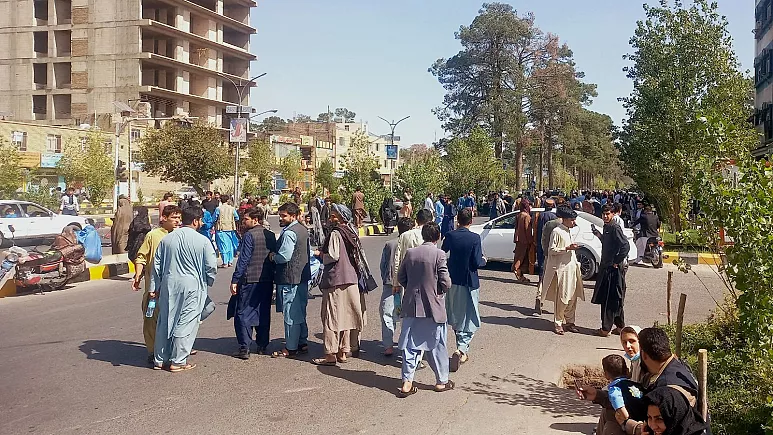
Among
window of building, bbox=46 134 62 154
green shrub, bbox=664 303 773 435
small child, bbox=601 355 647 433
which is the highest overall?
window of building, bbox=46 134 62 154

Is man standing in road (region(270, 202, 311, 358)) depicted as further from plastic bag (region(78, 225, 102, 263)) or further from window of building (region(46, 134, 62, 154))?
window of building (region(46, 134, 62, 154))

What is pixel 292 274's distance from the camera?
7719 mm

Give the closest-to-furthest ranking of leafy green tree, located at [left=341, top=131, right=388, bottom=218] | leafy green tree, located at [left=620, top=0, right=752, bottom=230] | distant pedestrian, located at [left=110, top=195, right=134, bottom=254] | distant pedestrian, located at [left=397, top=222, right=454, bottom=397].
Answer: distant pedestrian, located at [left=397, top=222, right=454, bottom=397], distant pedestrian, located at [left=110, top=195, right=134, bottom=254], leafy green tree, located at [left=620, top=0, right=752, bottom=230], leafy green tree, located at [left=341, top=131, right=388, bottom=218]

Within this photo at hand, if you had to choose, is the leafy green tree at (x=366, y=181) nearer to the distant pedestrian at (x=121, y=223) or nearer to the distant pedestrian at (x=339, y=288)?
the distant pedestrian at (x=121, y=223)

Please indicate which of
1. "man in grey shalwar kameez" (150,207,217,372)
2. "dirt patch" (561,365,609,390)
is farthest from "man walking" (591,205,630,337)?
"man in grey shalwar kameez" (150,207,217,372)

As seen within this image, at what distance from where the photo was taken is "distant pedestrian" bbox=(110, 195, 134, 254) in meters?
14.7

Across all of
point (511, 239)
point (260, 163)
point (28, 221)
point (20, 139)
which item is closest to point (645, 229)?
point (511, 239)

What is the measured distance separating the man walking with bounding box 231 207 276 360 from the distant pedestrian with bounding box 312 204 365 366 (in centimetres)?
74

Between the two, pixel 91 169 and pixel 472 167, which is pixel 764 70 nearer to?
pixel 472 167

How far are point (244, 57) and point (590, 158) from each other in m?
37.7

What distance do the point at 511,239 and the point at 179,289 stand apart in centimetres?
978

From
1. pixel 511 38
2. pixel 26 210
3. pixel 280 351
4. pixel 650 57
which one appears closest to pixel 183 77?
pixel 511 38

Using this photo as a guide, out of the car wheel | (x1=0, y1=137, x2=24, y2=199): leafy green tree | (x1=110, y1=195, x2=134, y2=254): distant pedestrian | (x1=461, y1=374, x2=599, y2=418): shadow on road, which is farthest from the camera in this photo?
(x1=0, y1=137, x2=24, y2=199): leafy green tree

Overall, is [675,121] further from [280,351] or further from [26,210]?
[26,210]
